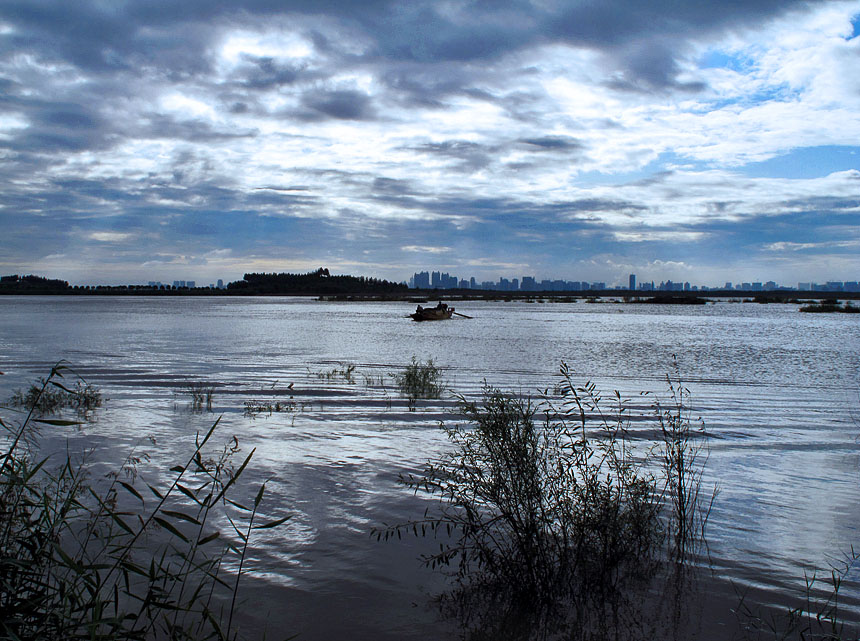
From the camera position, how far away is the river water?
5262mm

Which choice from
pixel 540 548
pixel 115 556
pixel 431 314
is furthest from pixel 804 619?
pixel 431 314

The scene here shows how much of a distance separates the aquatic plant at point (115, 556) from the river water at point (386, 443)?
477 millimetres

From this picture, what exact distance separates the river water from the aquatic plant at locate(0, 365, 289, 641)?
48 cm

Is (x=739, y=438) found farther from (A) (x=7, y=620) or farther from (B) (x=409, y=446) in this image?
(A) (x=7, y=620)

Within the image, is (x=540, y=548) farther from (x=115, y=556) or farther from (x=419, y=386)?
(x=419, y=386)

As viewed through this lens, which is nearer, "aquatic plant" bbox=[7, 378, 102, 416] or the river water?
the river water

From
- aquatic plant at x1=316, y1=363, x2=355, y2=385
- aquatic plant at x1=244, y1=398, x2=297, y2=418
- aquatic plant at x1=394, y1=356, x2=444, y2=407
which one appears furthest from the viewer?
aquatic plant at x1=316, y1=363, x2=355, y2=385

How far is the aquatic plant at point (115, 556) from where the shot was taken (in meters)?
3.34

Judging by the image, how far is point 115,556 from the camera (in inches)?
218

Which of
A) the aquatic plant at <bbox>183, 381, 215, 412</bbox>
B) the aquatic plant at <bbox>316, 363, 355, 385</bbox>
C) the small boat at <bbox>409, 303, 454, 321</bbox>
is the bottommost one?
the aquatic plant at <bbox>316, 363, 355, 385</bbox>

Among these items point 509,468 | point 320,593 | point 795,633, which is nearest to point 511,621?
point 509,468

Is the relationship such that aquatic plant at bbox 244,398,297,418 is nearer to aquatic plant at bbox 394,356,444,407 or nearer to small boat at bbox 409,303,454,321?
aquatic plant at bbox 394,356,444,407

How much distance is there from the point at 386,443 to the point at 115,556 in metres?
5.10

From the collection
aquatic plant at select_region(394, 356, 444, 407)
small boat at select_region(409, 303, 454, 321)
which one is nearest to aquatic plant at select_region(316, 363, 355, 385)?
aquatic plant at select_region(394, 356, 444, 407)
